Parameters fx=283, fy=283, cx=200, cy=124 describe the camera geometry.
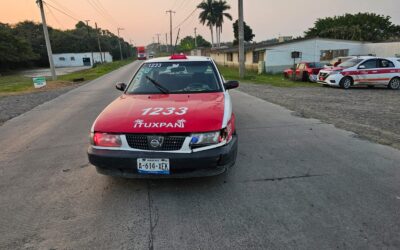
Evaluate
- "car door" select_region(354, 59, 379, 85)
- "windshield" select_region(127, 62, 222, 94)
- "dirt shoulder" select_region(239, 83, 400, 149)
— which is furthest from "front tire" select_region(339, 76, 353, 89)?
"windshield" select_region(127, 62, 222, 94)

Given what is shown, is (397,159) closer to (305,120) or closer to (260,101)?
(305,120)

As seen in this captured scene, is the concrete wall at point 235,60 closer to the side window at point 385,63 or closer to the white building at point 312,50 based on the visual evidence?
the white building at point 312,50

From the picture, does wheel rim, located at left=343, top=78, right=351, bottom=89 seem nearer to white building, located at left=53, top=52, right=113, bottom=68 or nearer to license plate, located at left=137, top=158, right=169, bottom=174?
license plate, located at left=137, top=158, right=169, bottom=174

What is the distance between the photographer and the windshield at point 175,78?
4773mm

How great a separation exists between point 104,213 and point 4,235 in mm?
960

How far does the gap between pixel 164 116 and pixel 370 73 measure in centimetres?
1452

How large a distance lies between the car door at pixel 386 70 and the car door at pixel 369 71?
200 millimetres

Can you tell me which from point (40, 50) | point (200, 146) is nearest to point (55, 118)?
point (200, 146)

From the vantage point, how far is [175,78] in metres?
5.02

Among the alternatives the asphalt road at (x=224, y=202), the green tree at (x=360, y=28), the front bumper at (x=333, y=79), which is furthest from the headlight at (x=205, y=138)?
the green tree at (x=360, y=28)

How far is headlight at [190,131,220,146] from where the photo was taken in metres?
3.29

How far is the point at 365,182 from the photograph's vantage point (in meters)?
3.79

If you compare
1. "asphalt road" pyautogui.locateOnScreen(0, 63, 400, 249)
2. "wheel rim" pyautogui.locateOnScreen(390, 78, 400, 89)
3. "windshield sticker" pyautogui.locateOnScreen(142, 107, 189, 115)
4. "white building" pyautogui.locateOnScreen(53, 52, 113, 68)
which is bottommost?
"asphalt road" pyautogui.locateOnScreen(0, 63, 400, 249)

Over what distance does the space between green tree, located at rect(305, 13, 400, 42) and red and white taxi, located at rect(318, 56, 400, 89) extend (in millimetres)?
29122
